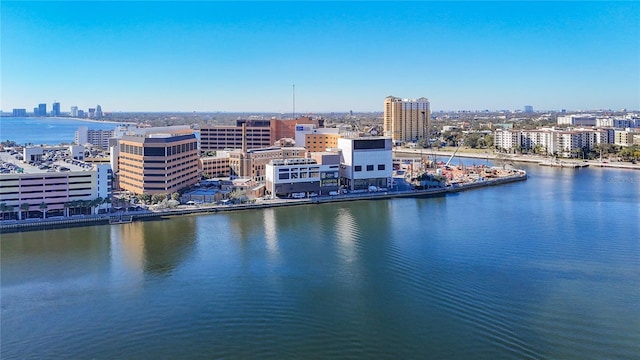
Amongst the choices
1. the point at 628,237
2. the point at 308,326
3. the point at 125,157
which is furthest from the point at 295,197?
the point at 308,326

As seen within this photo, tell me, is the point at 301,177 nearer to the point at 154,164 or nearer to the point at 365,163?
the point at 365,163

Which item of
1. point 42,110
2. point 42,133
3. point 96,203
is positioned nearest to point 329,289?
point 96,203

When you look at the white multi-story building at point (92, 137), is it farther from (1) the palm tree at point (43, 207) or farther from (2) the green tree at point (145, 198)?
(1) the palm tree at point (43, 207)

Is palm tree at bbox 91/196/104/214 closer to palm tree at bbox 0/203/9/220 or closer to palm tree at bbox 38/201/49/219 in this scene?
palm tree at bbox 38/201/49/219

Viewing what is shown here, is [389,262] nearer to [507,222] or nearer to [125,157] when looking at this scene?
[507,222]

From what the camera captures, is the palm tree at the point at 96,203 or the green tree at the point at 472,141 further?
the green tree at the point at 472,141

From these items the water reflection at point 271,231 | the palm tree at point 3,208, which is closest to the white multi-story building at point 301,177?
the water reflection at point 271,231
